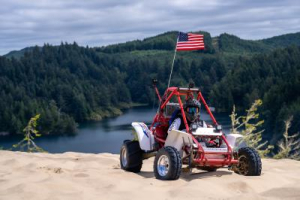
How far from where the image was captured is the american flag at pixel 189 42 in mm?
10758

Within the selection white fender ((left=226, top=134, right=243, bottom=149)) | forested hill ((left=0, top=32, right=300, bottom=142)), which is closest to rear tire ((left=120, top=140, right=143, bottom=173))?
white fender ((left=226, top=134, right=243, bottom=149))

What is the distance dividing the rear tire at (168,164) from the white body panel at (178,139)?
1.10 ft

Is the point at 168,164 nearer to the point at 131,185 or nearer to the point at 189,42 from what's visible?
the point at 131,185

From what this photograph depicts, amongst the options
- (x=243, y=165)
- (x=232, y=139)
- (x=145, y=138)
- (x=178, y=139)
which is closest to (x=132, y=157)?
(x=145, y=138)

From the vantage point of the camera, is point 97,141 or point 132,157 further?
point 97,141

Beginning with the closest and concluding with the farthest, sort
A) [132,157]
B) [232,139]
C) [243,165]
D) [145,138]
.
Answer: [243,165]
[232,139]
[145,138]
[132,157]

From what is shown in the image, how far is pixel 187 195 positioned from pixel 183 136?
6.85ft

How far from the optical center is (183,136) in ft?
27.6

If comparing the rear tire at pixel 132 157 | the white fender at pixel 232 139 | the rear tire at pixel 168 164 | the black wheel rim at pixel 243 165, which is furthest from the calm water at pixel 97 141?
the rear tire at pixel 168 164

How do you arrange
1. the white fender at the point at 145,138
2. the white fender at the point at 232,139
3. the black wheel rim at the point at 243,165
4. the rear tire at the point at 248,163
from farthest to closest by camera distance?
the white fender at the point at 145,138
the white fender at the point at 232,139
the black wheel rim at the point at 243,165
the rear tire at the point at 248,163

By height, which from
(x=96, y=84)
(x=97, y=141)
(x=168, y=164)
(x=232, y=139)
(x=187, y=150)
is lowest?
(x=97, y=141)

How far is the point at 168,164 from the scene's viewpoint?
791cm

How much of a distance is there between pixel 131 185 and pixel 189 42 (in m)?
4.54

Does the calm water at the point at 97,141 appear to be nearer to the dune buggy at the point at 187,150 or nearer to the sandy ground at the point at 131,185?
the dune buggy at the point at 187,150
